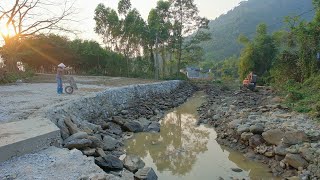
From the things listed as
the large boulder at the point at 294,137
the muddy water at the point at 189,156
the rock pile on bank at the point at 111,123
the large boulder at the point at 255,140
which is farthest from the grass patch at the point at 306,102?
the rock pile on bank at the point at 111,123

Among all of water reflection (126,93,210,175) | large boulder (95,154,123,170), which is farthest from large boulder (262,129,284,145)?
large boulder (95,154,123,170)

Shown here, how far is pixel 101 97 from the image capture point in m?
13.1

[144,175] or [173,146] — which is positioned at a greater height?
[144,175]

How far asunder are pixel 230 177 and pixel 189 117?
28.4ft

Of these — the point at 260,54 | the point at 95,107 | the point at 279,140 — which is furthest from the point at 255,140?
the point at 260,54

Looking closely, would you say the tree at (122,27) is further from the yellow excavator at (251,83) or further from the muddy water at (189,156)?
the muddy water at (189,156)

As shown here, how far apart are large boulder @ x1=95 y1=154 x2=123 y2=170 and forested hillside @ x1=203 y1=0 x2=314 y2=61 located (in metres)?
62.0

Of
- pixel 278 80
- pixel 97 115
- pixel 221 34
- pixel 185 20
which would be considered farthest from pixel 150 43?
pixel 221 34

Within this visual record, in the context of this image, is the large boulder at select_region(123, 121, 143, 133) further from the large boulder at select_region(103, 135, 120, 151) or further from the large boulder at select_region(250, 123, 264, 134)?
the large boulder at select_region(250, 123, 264, 134)

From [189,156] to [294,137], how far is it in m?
3.14

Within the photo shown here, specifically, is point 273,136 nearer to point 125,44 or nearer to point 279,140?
point 279,140

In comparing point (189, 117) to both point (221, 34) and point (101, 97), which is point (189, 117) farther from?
point (221, 34)

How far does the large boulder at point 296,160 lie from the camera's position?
6.76 meters

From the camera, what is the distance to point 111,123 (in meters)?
11.6
